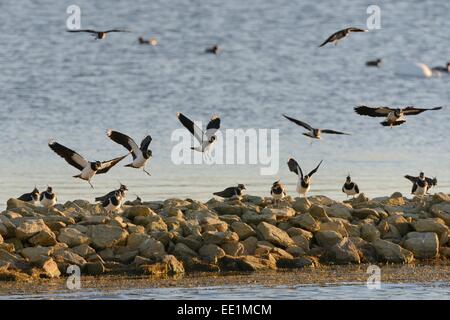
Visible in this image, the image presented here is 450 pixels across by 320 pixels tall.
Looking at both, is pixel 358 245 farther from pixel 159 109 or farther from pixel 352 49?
pixel 352 49

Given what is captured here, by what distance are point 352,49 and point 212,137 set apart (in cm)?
3073

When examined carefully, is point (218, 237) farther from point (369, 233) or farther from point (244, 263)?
point (369, 233)

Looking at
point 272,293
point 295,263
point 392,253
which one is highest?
point 392,253

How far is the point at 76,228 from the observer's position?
774 inches

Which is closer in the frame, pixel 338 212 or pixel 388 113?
pixel 338 212

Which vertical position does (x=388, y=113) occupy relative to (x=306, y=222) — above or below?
above

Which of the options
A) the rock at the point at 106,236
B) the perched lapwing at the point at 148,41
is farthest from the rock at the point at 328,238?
the perched lapwing at the point at 148,41

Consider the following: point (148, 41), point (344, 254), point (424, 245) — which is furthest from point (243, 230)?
point (148, 41)

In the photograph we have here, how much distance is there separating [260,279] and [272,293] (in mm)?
981

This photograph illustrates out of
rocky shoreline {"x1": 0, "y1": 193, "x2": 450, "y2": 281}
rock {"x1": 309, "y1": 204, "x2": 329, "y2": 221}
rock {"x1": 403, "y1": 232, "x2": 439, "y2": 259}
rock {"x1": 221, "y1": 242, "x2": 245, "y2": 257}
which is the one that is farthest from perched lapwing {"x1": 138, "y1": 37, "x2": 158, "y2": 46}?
rock {"x1": 221, "y1": 242, "x2": 245, "y2": 257}

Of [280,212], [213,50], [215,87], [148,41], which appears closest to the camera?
[280,212]

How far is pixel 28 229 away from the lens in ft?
62.8

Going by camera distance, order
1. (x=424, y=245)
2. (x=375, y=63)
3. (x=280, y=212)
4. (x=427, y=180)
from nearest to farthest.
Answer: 1. (x=424, y=245)
2. (x=280, y=212)
3. (x=427, y=180)
4. (x=375, y=63)

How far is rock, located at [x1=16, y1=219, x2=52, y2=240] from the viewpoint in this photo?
753 inches
